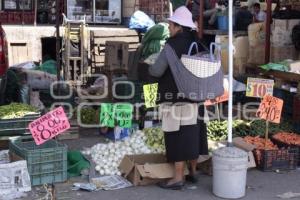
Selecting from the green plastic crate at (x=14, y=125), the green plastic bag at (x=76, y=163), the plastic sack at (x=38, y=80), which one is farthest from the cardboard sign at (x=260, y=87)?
the plastic sack at (x=38, y=80)

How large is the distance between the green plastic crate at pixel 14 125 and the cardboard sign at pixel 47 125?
1468 mm

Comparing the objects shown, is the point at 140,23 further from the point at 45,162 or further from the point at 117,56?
the point at 45,162

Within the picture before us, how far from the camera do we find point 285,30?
28.7 ft

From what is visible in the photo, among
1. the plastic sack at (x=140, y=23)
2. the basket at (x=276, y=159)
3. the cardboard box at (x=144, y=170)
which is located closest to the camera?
the cardboard box at (x=144, y=170)

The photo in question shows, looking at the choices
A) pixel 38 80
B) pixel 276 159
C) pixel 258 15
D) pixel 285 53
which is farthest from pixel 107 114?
pixel 258 15

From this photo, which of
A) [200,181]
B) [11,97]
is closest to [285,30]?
[200,181]

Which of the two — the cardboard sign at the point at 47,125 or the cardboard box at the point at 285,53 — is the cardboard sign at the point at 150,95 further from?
the cardboard box at the point at 285,53

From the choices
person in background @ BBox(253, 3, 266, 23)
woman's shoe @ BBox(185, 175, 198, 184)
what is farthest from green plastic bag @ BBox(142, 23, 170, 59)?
woman's shoe @ BBox(185, 175, 198, 184)

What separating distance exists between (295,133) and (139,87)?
2738 mm

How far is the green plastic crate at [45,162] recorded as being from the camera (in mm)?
5621

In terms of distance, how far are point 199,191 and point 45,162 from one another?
1718 millimetres

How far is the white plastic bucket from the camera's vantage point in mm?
5426

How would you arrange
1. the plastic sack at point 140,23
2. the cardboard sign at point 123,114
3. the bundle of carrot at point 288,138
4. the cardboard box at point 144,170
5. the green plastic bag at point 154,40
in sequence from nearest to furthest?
the cardboard box at point 144,170 < the bundle of carrot at point 288,138 < the cardboard sign at point 123,114 < the green plastic bag at point 154,40 < the plastic sack at point 140,23

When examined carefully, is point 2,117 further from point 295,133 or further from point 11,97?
point 295,133
